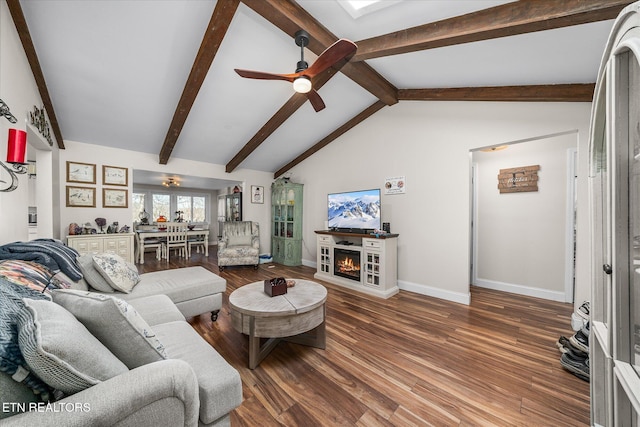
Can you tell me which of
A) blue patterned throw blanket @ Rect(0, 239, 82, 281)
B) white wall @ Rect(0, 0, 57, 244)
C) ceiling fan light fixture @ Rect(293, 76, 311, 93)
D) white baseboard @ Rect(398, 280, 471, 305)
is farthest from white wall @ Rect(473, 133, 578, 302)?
white wall @ Rect(0, 0, 57, 244)

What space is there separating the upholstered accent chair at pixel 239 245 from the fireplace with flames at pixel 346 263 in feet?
5.75

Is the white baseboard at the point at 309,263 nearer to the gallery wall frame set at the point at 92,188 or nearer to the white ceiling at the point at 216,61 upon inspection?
the white ceiling at the point at 216,61

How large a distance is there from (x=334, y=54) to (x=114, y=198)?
450cm

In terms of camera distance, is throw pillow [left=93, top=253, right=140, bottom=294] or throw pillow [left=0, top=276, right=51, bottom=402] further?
throw pillow [left=93, top=253, right=140, bottom=294]

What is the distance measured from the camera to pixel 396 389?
1.56m

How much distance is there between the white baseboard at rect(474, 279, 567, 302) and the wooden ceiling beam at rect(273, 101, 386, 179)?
127 inches

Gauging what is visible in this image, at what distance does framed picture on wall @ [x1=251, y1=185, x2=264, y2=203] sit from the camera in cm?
567

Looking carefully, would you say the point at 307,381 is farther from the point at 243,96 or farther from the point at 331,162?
the point at 331,162

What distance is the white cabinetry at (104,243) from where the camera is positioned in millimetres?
3620

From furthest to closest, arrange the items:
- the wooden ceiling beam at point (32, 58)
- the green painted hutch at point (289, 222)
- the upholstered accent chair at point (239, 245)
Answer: the green painted hutch at point (289, 222) → the upholstered accent chair at point (239, 245) → the wooden ceiling beam at point (32, 58)

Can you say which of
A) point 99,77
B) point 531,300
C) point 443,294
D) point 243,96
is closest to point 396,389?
point 443,294

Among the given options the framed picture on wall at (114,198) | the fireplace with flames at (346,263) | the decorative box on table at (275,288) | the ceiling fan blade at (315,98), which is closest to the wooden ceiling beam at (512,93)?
the ceiling fan blade at (315,98)

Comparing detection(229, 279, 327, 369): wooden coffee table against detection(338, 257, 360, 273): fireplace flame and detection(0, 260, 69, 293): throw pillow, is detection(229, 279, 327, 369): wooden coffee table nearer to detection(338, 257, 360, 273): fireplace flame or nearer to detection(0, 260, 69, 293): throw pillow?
detection(0, 260, 69, 293): throw pillow

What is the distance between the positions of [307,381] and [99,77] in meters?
Result: 3.82
